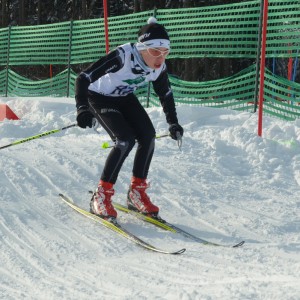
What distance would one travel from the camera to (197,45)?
11.1 metres

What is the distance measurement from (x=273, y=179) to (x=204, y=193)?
984 mm

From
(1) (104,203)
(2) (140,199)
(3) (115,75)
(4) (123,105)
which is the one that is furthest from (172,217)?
(3) (115,75)

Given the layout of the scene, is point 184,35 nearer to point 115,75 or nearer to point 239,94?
point 239,94

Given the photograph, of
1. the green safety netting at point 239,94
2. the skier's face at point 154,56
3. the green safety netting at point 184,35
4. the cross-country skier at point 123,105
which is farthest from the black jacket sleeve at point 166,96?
the green safety netting at point 184,35

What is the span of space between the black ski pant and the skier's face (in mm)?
440

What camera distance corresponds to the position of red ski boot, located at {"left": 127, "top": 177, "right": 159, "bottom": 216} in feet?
17.5

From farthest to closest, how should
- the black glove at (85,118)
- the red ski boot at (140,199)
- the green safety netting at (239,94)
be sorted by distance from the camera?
the green safety netting at (239,94), the red ski boot at (140,199), the black glove at (85,118)

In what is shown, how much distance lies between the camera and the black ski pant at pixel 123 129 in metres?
5.10

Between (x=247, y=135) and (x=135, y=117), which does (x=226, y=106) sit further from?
(x=135, y=117)

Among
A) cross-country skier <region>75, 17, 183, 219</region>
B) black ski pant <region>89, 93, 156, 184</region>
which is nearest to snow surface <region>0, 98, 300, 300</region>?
cross-country skier <region>75, 17, 183, 219</region>

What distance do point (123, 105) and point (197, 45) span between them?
5975mm

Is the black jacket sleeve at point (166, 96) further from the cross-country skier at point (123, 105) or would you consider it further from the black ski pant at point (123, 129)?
the black ski pant at point (123, 129)

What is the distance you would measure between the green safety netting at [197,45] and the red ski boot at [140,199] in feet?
14.5

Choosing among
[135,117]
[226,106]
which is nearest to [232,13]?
[226,106]
